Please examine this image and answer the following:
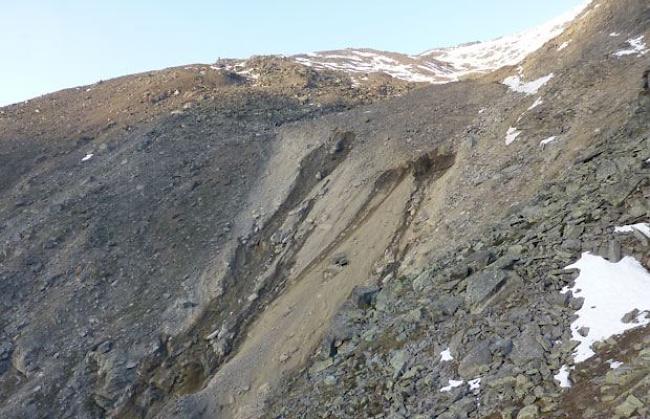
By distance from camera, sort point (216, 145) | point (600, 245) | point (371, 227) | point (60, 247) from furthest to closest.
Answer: point (216, 145) < point (60, 247) < point (371, 227) < point (600, 245)

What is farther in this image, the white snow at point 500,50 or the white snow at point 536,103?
the white snow at point 500,50

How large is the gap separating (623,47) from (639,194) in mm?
14473

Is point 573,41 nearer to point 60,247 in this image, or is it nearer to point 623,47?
point 623,47

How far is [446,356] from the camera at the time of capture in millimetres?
12250

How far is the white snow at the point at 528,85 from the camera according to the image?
84.3 feet

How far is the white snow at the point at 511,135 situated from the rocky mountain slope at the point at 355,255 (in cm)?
12

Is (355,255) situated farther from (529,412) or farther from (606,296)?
(529,412)

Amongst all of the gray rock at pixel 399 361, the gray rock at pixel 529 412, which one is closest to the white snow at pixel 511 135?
the gray rock at pixel 399 361

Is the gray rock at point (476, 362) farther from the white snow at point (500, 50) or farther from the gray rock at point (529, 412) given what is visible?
the white snow at point (500, 50)

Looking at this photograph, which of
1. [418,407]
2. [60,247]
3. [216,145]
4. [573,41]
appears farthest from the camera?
[216,145]

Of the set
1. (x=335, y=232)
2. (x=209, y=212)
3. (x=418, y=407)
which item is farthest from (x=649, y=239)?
(x=209, y=212)

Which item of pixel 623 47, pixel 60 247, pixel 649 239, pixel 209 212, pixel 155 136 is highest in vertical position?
pixel 155 136

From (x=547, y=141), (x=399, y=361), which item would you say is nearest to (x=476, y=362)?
(x=399, y=361)

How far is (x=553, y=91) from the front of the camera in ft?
76.8
